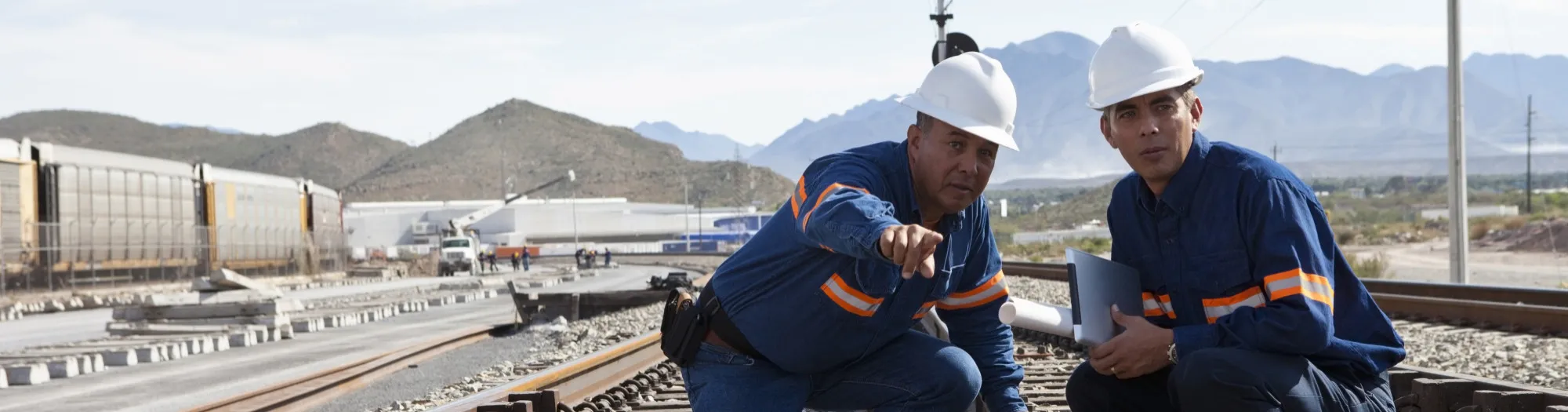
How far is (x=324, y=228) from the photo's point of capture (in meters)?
62.3

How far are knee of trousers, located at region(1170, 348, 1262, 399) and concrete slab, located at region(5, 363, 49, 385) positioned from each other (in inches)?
537

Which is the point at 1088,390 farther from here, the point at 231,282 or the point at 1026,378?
the point at 231,282

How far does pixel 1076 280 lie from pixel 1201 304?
1.41 ft

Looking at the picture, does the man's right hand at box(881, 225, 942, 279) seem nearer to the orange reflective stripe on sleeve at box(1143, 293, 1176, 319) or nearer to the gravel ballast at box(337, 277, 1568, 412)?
the orange reflective stripe on sleeve at box(1143, 293, 1176, 319)

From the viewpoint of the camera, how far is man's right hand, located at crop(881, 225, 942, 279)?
2.81 meters

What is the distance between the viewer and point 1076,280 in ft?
11.4

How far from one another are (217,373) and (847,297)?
13.0 meters

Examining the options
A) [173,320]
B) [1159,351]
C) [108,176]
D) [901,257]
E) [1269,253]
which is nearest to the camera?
[901,257]

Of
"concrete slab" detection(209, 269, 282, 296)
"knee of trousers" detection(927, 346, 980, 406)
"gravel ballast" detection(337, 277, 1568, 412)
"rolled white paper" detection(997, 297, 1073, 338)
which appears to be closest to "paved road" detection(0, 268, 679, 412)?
"gravel ballast" detection(337, 277, 1568, 412)

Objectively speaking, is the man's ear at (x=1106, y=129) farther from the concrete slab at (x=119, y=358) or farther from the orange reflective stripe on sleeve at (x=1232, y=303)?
the concrete slab at (x=119, y=358)

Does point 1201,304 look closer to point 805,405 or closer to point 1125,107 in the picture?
point 1125,107

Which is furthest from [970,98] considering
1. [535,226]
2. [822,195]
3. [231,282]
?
[535,226]

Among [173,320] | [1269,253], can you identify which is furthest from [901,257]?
[173,320]

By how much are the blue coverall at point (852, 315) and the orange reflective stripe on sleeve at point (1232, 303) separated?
69cm
